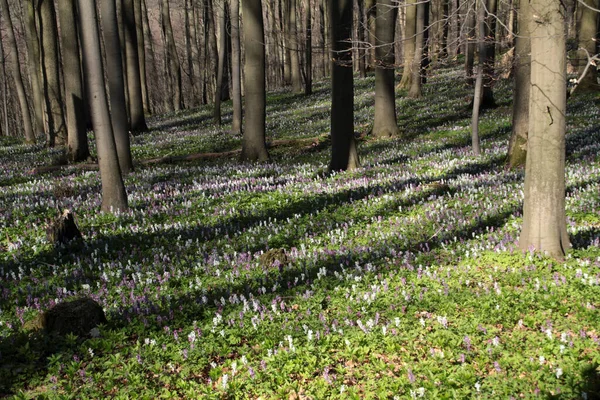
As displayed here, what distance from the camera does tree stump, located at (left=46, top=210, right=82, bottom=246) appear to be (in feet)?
29.0

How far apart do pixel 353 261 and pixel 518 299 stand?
2626 mm

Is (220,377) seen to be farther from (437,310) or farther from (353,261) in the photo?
(353,261)

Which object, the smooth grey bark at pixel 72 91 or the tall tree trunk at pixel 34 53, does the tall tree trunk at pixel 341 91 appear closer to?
the smooth grey bark at pixel 72 91

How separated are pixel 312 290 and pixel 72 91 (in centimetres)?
1626

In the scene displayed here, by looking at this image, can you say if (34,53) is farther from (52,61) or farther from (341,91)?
(341,91)

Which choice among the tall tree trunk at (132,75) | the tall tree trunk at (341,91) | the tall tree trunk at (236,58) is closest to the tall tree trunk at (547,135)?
the tall tree trunk at (341,91)

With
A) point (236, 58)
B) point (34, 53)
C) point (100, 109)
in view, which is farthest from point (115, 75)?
point (34, 53)

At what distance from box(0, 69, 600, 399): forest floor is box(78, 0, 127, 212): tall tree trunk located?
0.64 m

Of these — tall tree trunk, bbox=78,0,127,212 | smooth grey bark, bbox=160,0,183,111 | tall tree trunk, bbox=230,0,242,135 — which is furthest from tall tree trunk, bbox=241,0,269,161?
smooth grey bark, bbox=160,0,183,111

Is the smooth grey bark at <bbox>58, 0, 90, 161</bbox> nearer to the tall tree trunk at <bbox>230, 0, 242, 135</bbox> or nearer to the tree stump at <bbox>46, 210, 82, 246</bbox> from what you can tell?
the tall tree trunk at <bbox>230, 0, 242, 135</bbox>

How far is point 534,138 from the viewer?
6781 mm

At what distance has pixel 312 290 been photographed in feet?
22.0

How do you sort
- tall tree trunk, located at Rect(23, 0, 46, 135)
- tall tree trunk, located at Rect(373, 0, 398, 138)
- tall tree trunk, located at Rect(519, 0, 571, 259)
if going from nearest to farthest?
tall tree trunk, located at Rect(519, 0, 571, 259) < tall tree trunk, located at Rect(373, 0, 398, 138) < tall tree trunk, located at Rect(23, 0, 46, 135)

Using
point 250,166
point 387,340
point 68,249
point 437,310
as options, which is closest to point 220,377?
point 387,340
